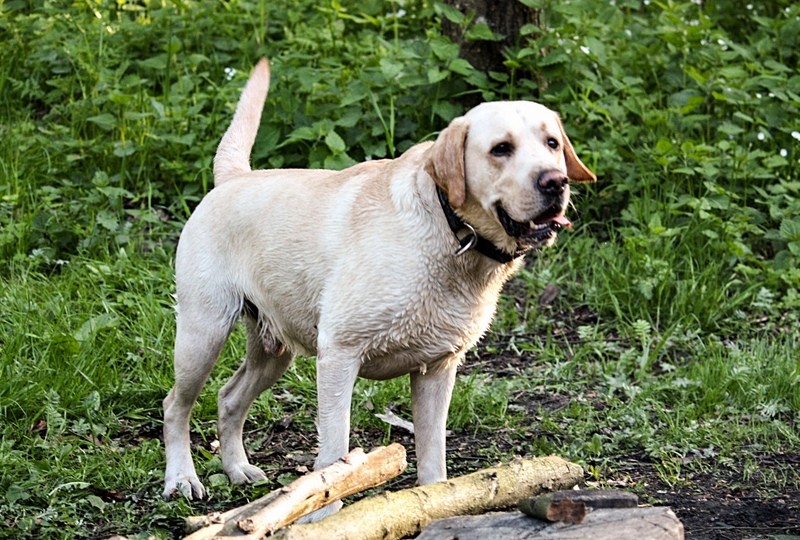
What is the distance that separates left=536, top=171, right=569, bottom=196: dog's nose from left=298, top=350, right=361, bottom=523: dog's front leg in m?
0.92

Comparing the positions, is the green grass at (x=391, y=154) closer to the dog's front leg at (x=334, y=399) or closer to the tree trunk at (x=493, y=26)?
the tree trunk at (x=493, y=26)

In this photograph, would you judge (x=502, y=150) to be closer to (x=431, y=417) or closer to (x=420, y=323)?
(x=420, y=323)

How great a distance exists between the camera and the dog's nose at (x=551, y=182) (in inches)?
145

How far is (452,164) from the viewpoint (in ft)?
12.6

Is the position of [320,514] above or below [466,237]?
below

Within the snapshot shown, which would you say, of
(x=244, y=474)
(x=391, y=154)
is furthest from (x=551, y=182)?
(x=391, y=154)

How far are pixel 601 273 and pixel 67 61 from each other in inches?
158

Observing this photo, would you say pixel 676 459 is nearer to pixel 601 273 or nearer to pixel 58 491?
pixel 601 273

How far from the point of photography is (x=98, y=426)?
5.00 m

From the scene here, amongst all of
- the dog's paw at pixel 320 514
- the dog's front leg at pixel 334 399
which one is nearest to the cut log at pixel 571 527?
the dog's paw at pixel 320 514

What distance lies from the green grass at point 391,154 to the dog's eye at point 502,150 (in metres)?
1.59

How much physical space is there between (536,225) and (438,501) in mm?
961

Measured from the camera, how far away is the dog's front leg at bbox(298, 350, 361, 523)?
4051mm

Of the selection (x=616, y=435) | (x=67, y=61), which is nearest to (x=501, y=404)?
(x=616, y=435)
